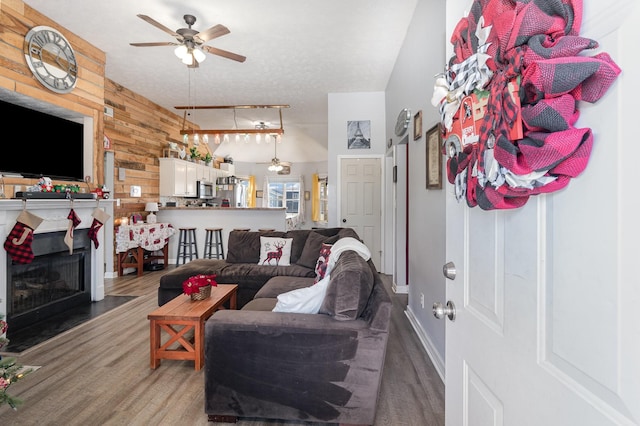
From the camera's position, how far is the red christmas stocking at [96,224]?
3.84m

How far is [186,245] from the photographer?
6070mm

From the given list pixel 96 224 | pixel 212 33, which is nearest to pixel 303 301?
pixel 212 33

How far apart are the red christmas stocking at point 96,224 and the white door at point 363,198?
343 cm

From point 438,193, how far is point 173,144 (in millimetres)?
5705

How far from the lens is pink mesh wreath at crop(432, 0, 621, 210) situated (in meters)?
0.49

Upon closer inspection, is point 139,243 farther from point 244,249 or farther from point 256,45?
point 256,45

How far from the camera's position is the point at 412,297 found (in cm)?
343

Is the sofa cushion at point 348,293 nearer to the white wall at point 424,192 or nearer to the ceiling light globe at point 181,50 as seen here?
the white wall at point 424,192

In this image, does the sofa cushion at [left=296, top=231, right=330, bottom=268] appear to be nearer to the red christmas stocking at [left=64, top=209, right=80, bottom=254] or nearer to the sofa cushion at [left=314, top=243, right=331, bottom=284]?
the sofa cushion at [left=314, top=243, right=331, bottom=284]

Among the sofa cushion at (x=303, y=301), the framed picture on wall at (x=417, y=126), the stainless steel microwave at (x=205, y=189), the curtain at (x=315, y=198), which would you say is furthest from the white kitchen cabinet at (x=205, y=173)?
the sofa cushion at (x=303, y=301)

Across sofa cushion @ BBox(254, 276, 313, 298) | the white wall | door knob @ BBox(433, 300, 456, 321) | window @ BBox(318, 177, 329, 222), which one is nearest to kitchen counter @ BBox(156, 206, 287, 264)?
sofa cushion @ BBox(254, 276, 313, 298)

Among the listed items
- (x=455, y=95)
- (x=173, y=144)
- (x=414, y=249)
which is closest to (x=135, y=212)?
(x=173, y=144)

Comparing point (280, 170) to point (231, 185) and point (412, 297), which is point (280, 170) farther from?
point (412, 297)

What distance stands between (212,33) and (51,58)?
1.86 metres
